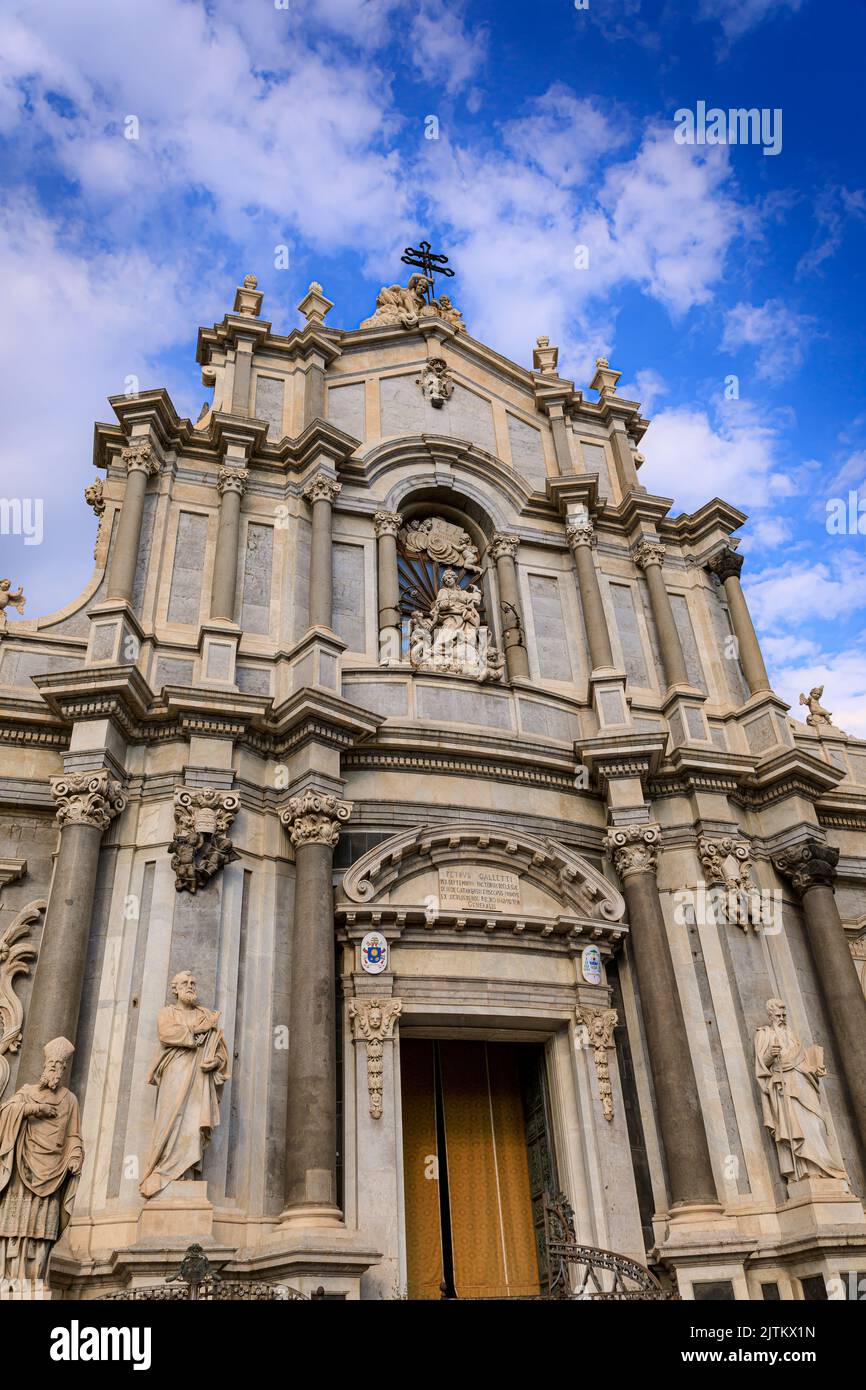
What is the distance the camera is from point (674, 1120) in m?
13.1

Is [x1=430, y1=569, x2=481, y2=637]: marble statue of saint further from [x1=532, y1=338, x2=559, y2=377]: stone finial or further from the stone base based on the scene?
the stone base

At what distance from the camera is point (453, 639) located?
1672 cm

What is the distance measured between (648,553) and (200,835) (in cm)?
956

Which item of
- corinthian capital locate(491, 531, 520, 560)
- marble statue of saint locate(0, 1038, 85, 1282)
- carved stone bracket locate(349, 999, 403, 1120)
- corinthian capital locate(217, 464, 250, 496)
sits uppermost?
corinthian capital locate(491, 531, 520, 560)

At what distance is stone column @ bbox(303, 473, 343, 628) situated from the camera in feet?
50.8

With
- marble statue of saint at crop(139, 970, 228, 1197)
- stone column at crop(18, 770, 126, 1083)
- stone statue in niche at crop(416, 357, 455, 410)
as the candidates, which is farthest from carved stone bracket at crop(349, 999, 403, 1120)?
stone statue in niche at crop(416, 357, 455, 410)

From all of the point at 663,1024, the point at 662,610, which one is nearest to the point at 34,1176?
the point at 663,1024

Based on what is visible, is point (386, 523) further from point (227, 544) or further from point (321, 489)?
point (227, 544)

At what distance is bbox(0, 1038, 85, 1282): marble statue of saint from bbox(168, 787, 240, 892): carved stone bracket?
3.36 meters

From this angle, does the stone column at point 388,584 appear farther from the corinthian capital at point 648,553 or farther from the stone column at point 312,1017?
the corinthian capital at point 648,553

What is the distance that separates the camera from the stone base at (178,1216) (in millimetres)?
10305

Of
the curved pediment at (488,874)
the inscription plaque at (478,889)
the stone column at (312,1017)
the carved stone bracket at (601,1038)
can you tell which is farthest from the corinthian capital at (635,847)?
the stone column at (312,1017)
